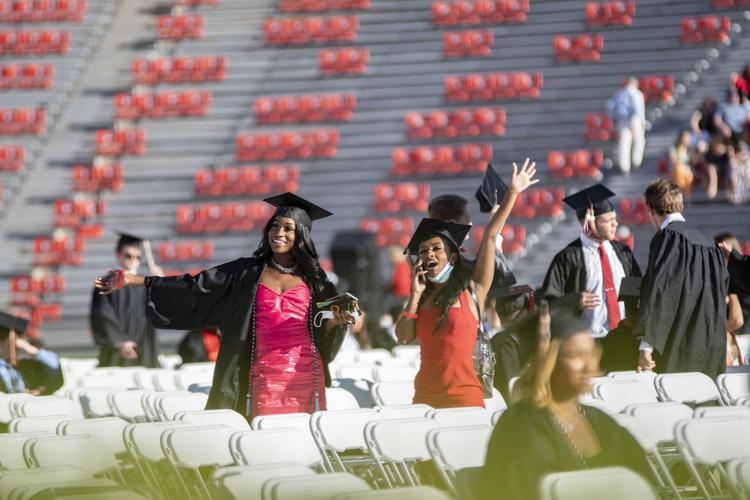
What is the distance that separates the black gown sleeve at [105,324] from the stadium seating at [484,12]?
35.9 ft

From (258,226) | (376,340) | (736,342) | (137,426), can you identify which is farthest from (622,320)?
(258,226)

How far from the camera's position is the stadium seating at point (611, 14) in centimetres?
1998

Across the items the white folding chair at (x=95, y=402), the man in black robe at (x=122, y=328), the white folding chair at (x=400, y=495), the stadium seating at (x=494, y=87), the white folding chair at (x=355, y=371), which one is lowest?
the man in black robe at (x=122, y=328)

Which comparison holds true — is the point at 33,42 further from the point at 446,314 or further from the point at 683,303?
the point at 446,314

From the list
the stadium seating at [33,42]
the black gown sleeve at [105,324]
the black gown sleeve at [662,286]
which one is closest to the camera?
the black gown sleeve at [662,286]

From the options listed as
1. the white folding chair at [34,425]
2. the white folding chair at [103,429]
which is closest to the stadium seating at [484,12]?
the white folding chair at [34,425]

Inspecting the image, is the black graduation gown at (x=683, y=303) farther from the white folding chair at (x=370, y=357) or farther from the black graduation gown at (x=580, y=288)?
the white folding chair at (x=370, y=357)

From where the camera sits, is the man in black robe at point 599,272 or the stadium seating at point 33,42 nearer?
the man in black robe at point 599,272

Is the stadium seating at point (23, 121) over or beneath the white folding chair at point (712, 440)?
over

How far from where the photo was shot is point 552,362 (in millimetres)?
3896

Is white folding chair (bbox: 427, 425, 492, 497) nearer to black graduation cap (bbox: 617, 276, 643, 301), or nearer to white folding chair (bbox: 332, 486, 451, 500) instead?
white folding chair (bbox: 332, 486, 451, 500)

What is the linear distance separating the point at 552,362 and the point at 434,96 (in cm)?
1684

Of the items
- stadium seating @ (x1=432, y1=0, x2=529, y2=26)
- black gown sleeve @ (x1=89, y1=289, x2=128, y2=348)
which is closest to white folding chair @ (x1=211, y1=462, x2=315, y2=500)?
black gown sleeve @ (x1=89, y1=289, x2=128, y2=348)

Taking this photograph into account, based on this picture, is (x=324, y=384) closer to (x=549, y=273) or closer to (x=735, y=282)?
Result: (x=549, y=273)
